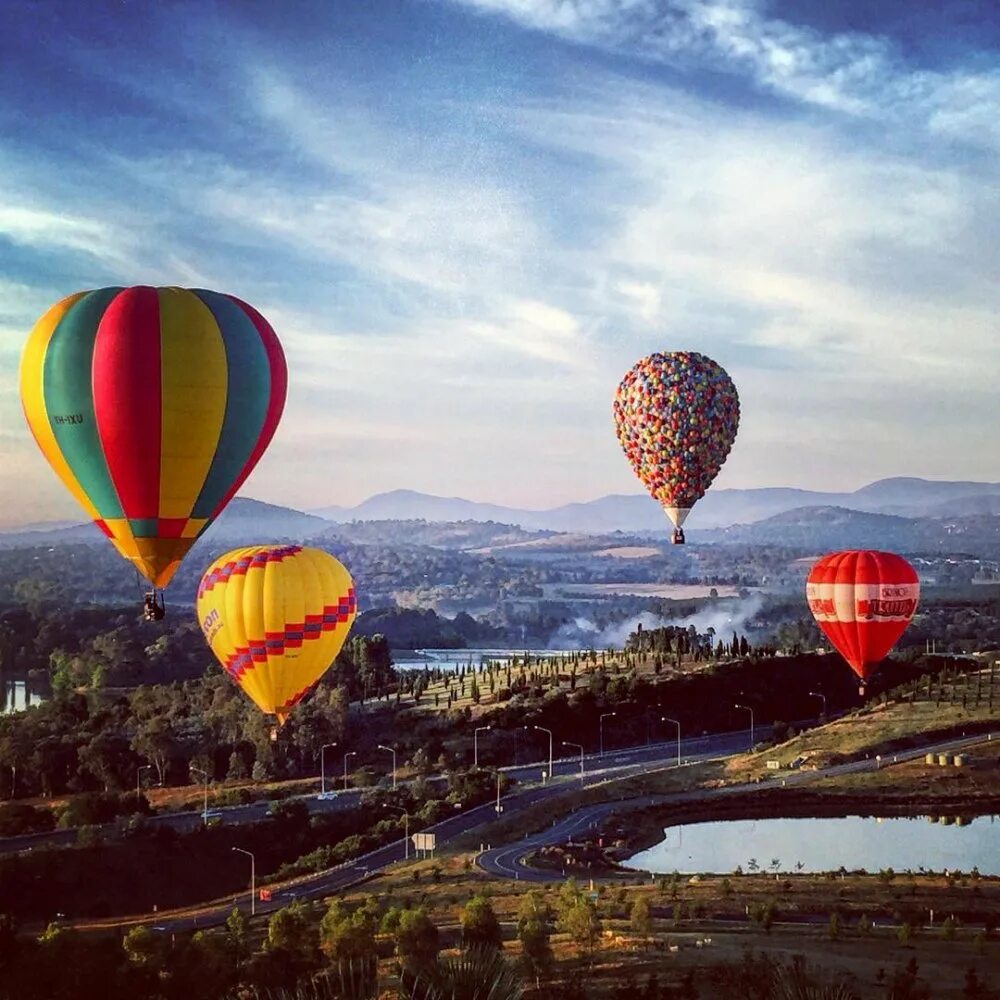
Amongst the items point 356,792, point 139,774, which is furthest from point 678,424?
point 139,774

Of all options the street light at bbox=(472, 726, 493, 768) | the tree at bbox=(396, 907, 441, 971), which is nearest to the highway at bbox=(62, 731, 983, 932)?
the street light at bbox=(472, 726, 493, 768)

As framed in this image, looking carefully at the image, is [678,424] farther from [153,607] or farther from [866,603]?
[153,607]

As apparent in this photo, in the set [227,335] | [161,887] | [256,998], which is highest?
[227,335]

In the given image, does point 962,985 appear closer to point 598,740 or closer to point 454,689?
point 598,740

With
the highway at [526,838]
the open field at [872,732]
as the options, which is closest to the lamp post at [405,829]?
the highway at [526,838]

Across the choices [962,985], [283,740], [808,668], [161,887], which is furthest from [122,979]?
[808,668]

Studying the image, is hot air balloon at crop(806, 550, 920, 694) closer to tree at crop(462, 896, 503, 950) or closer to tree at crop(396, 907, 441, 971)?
tree at crop(462, 896, 503, 950)
